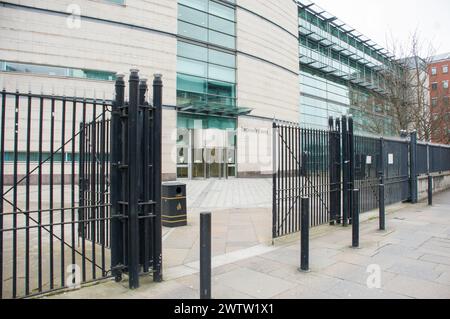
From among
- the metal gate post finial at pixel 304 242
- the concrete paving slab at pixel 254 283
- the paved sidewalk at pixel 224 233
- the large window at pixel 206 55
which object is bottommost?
the concrete paving slab at pixel 254 283

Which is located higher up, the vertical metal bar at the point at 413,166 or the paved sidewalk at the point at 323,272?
the vertical metal bar at the point at 413,166

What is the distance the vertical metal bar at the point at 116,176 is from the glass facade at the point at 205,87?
19.3 m

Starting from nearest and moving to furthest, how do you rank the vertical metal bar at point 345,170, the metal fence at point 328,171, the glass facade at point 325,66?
1. the metal fence at point 328,171
2. the vertical metal bar at point 345,170
3. the glass facade at point 325,66

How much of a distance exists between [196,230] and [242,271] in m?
3.12

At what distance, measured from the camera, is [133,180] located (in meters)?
4.15

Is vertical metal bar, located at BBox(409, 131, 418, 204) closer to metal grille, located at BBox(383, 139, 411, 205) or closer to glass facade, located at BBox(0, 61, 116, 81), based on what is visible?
metal grille, located at BBox(383, 139, 411, 205)

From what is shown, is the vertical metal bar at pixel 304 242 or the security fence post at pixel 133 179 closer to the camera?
the security fence post at pixel 133 179

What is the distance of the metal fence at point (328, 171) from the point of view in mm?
6961

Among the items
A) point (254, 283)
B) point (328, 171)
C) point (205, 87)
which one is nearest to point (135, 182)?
point (254, 283)

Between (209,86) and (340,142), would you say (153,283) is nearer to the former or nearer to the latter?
(340,142)

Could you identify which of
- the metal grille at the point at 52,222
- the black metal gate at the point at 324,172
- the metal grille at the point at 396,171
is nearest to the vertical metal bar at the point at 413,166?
the metal grille at the point at 396,171

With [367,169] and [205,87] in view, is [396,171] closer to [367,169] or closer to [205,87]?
[367,169]

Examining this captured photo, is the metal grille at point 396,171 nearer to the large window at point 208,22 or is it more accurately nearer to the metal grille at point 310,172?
the metal grille at point 310,172
